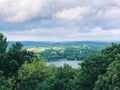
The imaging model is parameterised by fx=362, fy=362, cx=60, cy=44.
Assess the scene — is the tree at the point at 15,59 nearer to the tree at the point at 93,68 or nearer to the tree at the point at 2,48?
the tree at the point at 2,48

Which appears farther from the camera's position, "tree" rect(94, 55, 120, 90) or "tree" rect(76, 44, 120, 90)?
"tree" rect(76, 44, 120, 90)

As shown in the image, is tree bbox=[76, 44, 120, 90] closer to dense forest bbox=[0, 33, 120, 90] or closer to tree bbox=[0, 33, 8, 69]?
dense forest bbox=[0, 33, 120, 90]

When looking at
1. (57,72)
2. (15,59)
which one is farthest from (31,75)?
(57,72)

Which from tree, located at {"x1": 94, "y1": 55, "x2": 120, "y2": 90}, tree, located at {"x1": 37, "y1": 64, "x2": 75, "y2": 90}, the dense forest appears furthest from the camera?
tree, located at {"x1": 37, "y1": 64, "x2": 75, "y2": 90}

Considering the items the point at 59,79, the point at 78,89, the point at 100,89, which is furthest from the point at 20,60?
the point at 100,89

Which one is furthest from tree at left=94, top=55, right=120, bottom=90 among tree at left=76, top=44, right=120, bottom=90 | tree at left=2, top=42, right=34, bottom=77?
tree at left=2, top=42, right=34, bottom=77

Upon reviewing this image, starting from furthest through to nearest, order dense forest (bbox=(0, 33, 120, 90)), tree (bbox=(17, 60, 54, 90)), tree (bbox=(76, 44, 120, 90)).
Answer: tree (bbox=(17, 60, 54, 90)) < tree (bbox=(76, 44, 120, 90)) < dense forest (bbox=(0, 33, 120, 90))

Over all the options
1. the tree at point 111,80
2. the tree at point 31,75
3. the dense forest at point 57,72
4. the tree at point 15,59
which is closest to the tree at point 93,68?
the dense forest at point 57,72

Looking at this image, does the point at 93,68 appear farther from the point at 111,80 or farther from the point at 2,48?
the point at 2,48
